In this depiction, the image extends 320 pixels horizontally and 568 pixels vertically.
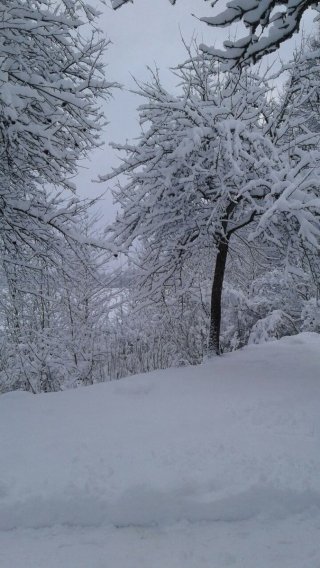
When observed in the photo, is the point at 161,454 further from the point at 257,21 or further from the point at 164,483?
the point at 257,21

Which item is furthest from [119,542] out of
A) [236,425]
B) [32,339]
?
[32,339]

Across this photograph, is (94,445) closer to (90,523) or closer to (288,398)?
(90,523)

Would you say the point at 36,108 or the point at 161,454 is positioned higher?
the point at 36,108

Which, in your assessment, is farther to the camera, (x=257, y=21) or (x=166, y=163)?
(x=166, y=163)

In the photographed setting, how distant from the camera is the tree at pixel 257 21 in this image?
9.01ft

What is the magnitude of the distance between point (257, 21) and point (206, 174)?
3261mm

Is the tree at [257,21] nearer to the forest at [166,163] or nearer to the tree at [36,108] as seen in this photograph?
the forest at [166,163]

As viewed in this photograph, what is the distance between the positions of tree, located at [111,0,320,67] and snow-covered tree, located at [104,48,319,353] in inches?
84.4

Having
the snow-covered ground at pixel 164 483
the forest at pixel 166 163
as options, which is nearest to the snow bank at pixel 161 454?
the snow-covered ground at pixel 164 483

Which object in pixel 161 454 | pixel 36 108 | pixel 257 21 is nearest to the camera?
pixel 257 21

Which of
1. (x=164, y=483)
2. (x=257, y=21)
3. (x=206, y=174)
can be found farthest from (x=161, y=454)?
(x=206, y=174)

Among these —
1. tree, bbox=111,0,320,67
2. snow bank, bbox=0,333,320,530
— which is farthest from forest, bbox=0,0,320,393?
snow bank, bbox=0,333,320,530

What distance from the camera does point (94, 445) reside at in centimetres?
381

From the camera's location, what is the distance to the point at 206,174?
6043 mm
